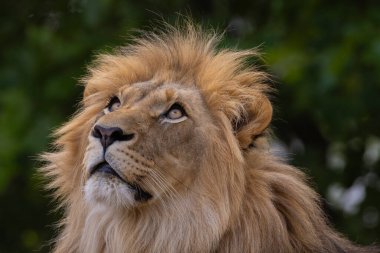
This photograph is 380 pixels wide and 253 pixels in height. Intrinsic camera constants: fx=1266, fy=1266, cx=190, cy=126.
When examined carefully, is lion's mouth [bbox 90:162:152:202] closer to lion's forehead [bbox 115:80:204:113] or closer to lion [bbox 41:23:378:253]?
lion [bbox 41:23:378:253]

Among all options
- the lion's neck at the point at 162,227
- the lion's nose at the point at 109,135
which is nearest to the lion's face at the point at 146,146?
the lion's nose at the point at 109,135

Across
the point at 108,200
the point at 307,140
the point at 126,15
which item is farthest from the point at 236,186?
the point at 307,140

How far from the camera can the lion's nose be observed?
5031 millimetres

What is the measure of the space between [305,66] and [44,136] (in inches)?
63.9

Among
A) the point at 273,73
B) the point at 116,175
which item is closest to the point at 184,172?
the point at 116,175

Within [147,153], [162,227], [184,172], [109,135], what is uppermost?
[109,135]

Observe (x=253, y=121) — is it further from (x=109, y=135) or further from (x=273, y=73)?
(x=273, y=73)

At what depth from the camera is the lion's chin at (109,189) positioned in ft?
16.6

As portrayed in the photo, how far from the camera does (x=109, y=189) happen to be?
5.07m

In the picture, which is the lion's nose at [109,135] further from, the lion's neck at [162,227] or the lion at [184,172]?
the lion's neck at [162,227]

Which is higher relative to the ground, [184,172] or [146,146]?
[146,146]

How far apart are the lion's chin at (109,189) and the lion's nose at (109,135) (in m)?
0.09

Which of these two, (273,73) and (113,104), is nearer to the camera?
(113,104)

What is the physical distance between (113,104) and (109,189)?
1.80ft
